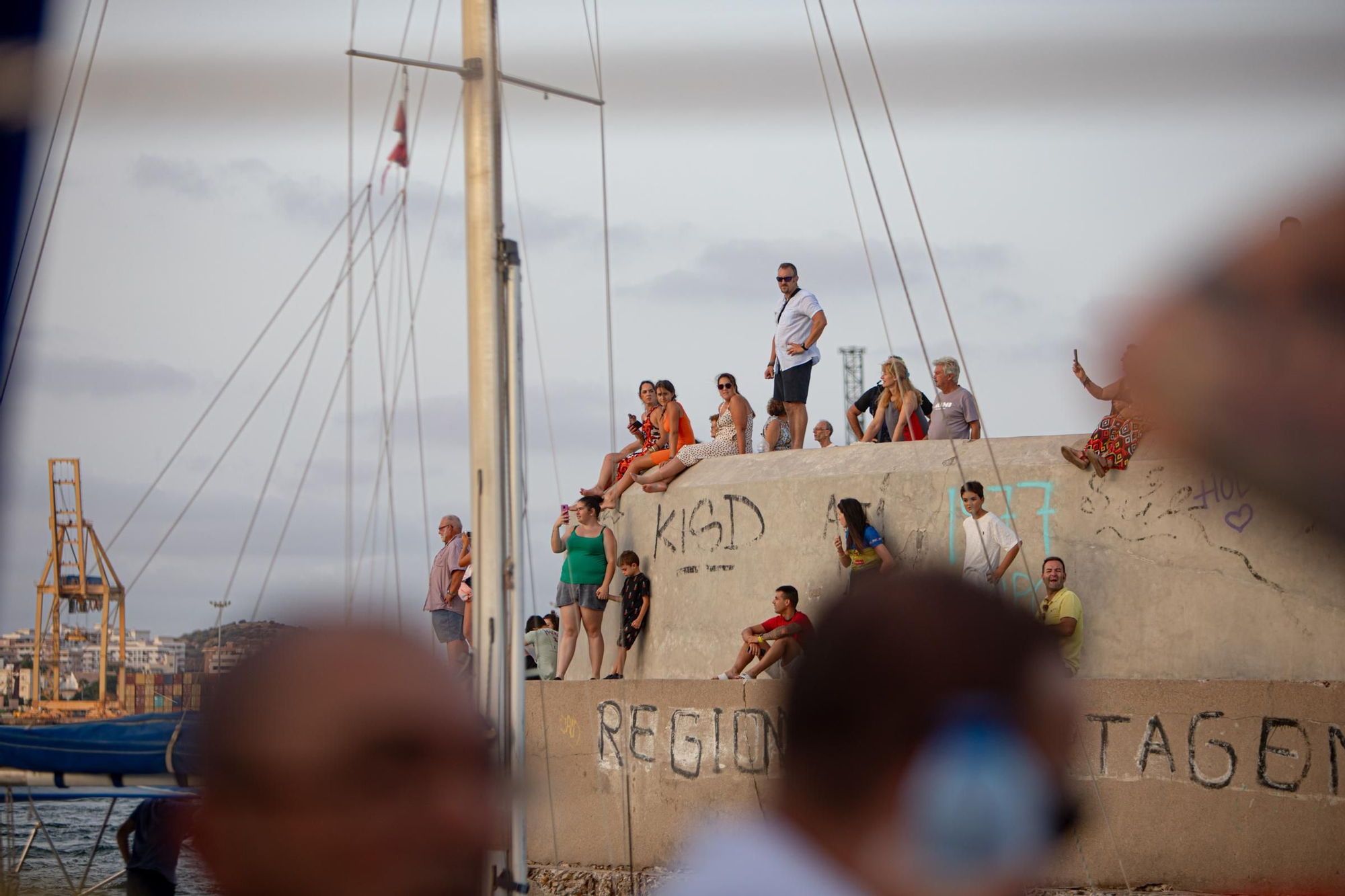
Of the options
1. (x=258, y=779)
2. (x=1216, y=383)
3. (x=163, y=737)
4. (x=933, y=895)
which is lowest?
(x=933, y=895)

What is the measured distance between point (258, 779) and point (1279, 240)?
3.06ft

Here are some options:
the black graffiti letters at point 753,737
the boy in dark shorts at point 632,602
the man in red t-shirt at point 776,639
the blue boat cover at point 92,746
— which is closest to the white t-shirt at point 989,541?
the man in red t-shirt at point 776,639

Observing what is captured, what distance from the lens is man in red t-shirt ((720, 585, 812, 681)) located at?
36.6 ft

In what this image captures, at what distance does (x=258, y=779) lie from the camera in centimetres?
122

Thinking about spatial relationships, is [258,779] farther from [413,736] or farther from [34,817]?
[34,817]

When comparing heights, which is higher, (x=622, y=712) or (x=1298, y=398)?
(x=622, y=712)

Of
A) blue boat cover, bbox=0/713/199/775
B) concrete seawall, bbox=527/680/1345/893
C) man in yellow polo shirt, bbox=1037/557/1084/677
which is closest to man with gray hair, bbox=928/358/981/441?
man in yellow polo shirt, bbox=1037/557/1084/677

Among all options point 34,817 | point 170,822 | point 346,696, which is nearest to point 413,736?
point 346,696

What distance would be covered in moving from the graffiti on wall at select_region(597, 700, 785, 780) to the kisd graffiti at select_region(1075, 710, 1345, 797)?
2.55 meters

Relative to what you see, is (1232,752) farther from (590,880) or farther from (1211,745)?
(590,880)

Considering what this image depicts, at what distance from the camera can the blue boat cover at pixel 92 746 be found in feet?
20.3

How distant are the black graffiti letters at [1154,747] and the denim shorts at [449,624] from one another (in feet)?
20.5

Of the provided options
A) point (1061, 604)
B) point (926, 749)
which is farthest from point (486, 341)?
point (926, 749)

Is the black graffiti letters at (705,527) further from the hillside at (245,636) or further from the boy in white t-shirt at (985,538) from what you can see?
the hillside at (245,636)
